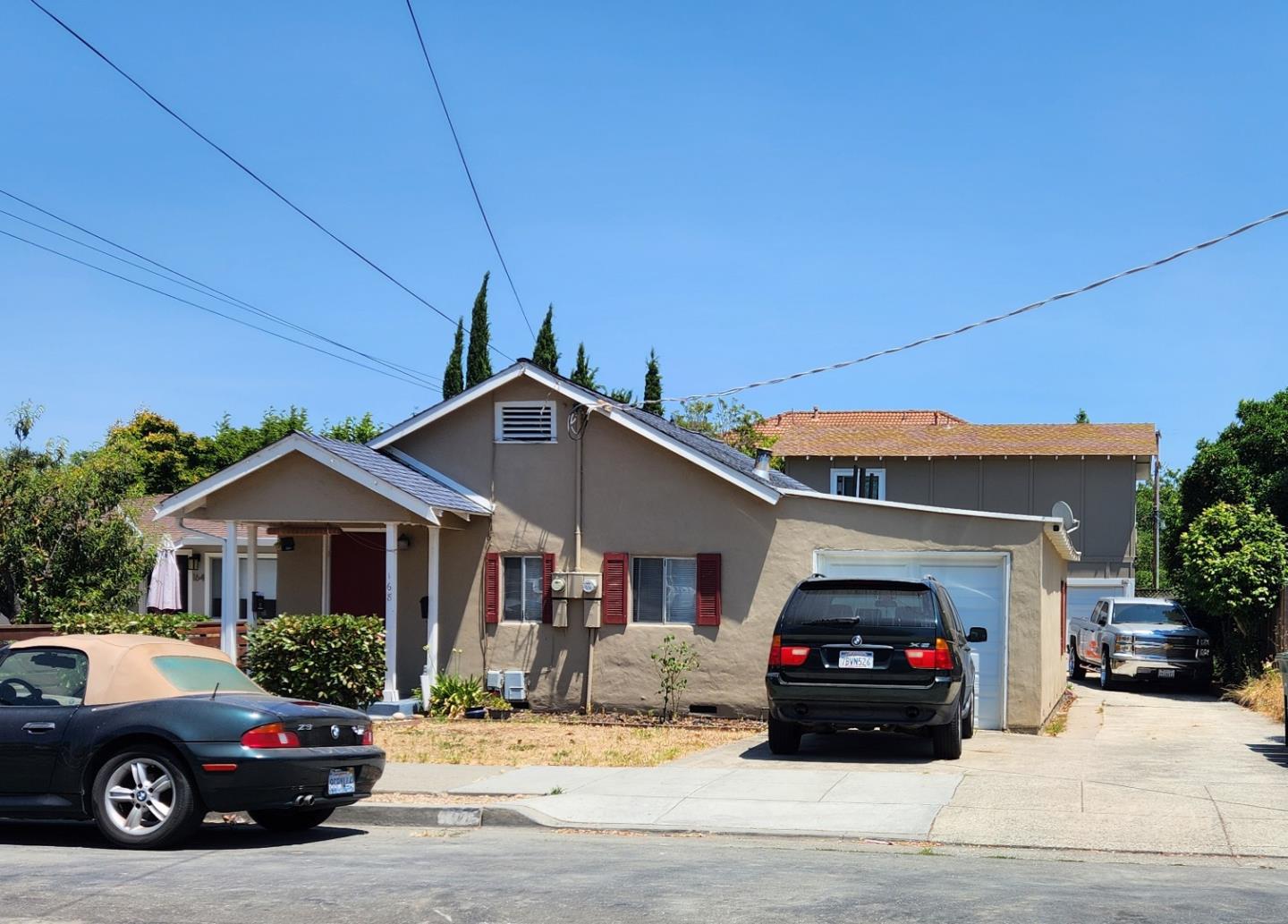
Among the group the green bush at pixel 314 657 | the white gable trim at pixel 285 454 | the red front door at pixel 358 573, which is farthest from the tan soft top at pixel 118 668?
the red front door at pixel 358 573

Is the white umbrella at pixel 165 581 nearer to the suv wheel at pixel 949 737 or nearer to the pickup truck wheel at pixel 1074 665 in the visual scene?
the suv wheel at pixel 949 737

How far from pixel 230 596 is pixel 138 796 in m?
9.55

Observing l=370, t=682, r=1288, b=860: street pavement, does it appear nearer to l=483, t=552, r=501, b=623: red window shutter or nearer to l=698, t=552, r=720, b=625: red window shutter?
l=698, t=552, r=720, b=625: red window shutter

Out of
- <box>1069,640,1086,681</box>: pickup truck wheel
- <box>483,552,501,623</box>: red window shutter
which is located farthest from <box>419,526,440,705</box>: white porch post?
<box>1069,640,1086,681</box>: pickup truck wheel

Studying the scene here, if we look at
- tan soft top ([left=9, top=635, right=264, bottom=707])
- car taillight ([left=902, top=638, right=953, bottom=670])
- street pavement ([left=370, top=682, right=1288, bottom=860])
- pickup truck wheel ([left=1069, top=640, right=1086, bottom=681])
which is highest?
tan soft top ([left=9, top=635, right=264, bottom=707])

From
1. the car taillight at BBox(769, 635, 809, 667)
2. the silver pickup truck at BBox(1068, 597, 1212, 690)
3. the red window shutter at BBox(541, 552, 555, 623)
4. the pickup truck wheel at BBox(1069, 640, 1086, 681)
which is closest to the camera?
the car taillight at BBox(769, 635, 809, 667)

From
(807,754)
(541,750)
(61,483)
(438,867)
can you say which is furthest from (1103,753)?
(61,483)

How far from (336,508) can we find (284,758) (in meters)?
8.94

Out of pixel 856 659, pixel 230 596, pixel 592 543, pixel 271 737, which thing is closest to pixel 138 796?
pixel 271 737

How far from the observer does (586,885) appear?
7625mm

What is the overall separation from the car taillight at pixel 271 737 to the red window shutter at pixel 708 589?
29.8ft

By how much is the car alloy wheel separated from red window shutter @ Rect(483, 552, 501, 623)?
970 centimetres

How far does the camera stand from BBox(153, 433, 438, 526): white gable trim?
17156mm

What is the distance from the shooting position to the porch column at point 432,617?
1811 cm
